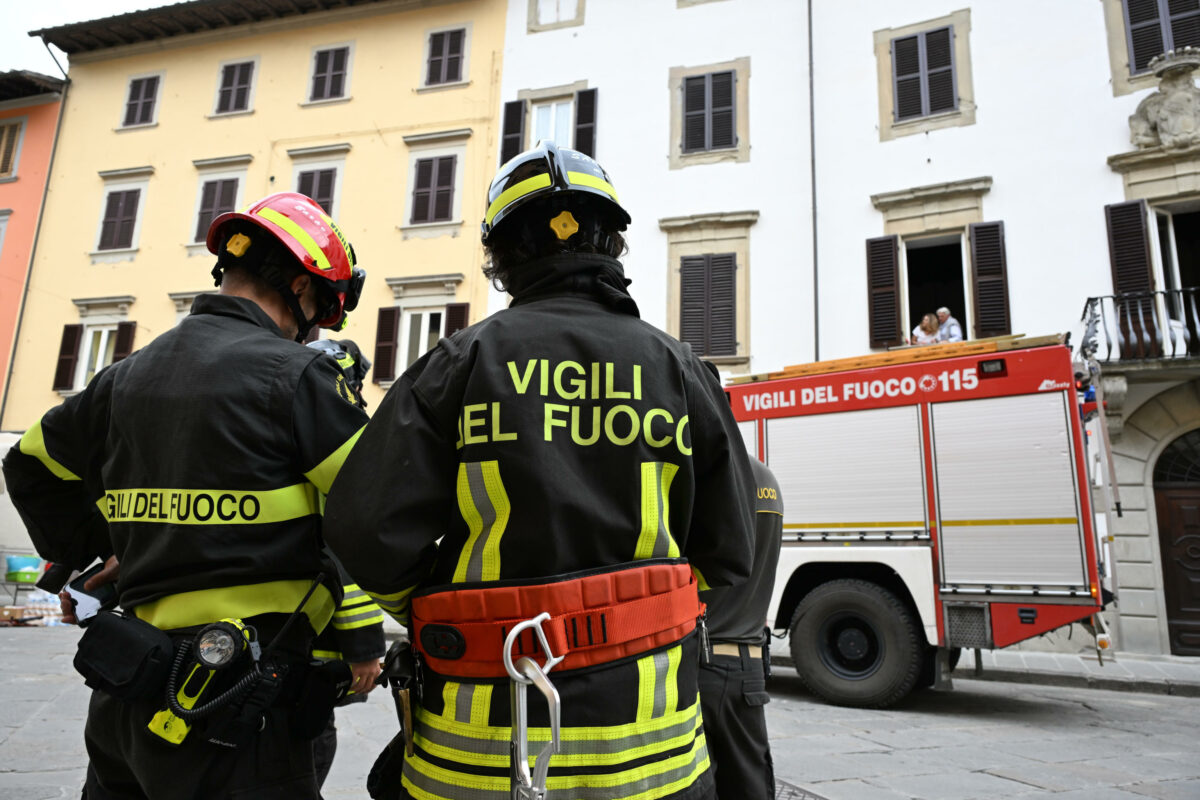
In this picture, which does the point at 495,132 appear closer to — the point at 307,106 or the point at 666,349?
the point at 307,106

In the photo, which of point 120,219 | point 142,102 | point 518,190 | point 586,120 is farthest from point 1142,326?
point 142,102

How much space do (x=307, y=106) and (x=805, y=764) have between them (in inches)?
682

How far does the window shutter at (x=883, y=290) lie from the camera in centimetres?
1302

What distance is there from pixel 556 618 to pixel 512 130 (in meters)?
16.1

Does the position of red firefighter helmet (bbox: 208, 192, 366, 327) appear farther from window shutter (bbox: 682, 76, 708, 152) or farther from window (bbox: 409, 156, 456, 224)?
window (bbox: 409, 156, 456, 224)

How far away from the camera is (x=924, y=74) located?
13.8 meters

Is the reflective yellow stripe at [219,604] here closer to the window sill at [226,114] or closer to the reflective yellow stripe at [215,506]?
the reflective yellow stripe at [215,506]

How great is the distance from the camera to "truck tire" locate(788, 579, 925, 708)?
6.79m

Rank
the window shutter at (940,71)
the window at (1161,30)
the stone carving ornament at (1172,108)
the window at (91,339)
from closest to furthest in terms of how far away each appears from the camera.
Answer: the stone carving ornament at (1172,108), the window at (1161,30), the window shutter at (940,71), the window at (91,339)

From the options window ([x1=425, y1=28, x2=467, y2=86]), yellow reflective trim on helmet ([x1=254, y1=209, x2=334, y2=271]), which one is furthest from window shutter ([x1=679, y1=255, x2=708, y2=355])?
yellow reflective trim on helmet ([x1=254, y1=209, x2=334, y2=271])

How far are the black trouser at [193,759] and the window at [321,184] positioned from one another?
55.2 feet

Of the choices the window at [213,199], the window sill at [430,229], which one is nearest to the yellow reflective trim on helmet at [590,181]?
the window sill at [430,229]

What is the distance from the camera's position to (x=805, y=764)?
4777 mm

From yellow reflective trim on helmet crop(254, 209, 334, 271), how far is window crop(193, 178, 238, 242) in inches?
690
